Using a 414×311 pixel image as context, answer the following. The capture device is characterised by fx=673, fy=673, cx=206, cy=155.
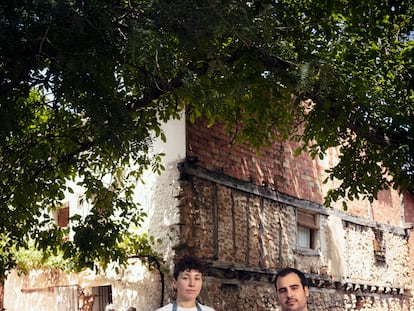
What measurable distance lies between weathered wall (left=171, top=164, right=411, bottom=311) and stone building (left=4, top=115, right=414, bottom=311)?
0.07 ft

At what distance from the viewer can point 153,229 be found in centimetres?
1323

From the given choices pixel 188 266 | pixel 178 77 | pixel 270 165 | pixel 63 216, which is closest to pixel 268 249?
pixel 270 165

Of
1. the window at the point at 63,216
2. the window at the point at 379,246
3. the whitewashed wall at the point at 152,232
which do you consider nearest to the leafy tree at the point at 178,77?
the whitewashed wall at the point at 152,232

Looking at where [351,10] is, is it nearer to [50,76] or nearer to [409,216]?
[50,76]

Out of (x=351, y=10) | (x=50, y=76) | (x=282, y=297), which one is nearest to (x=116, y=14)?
(x=50, y=76)

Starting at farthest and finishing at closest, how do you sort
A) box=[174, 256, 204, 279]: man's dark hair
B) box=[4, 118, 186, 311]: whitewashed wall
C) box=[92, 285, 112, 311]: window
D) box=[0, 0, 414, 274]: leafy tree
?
box=[92, 285, 112, 311]: window, box=[4, 118, 186, 311]: whitewashed wall, box=[0, 0, 414, 274]: leafy tree, box=[174, 256, 204, 279]: man's dark hair

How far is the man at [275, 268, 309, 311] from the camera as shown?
4.52 m

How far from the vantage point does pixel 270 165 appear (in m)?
15.4

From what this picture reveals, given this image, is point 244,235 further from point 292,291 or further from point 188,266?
point 292,291

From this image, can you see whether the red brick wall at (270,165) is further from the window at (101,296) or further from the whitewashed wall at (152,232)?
the window at (101,296)

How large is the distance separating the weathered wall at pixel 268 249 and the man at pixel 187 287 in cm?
758

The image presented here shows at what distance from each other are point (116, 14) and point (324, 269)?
11.3 metres

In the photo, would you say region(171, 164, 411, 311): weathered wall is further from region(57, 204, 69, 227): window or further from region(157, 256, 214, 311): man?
region(157, 256, 214, 311): man

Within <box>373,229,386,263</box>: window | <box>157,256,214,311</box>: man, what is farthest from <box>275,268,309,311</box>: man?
<box>373,229,386,263</box>: window
